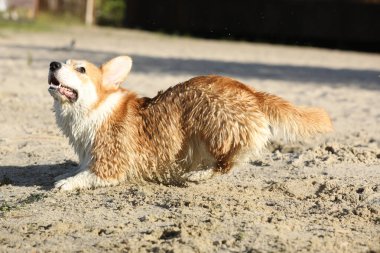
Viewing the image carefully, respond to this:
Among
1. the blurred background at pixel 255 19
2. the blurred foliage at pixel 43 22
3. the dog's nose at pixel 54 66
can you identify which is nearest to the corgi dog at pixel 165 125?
the dog's nose at pixel 54 66

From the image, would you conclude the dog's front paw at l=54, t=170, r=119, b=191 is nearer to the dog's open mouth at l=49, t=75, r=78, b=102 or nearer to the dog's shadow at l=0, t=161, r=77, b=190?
the dog's shadow at l=0, t=161, r=77, b=190

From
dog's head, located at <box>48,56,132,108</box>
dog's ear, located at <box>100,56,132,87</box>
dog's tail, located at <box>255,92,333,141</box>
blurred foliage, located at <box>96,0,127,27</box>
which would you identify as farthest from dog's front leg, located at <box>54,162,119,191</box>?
blurred foliage, located at <box>96,0,127,27</box>

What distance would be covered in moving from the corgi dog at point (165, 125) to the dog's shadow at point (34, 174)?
258mm

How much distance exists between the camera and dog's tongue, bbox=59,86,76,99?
6289 millimetres

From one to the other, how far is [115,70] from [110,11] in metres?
29.4

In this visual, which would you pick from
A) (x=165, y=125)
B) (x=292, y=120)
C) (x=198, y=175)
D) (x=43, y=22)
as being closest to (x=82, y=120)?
(x=165, y=125)

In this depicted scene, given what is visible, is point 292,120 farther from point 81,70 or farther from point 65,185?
point 65,185

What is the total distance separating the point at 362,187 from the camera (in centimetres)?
663

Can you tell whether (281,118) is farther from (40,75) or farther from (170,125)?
(40,75)

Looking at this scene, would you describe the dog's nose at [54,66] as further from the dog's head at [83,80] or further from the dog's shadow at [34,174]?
the dog's shadow at [34,174]

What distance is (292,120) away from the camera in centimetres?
613

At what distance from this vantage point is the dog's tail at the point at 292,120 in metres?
6.14

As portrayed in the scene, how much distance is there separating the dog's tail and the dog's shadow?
1.84 meters

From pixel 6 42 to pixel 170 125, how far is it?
48.2 ft
